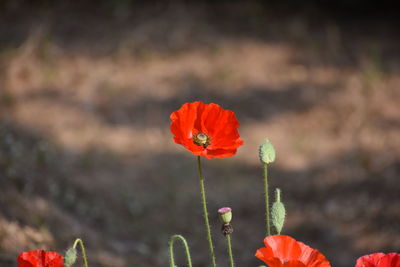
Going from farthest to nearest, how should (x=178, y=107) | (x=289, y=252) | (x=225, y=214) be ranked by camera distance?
(x=178, y=107) → (x=225, y=214) → (x=289, y=252)

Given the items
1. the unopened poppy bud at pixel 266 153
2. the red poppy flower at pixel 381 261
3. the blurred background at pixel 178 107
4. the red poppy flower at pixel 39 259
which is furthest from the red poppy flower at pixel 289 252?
the blurred background at pixel 178 107

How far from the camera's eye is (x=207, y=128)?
4.74ft

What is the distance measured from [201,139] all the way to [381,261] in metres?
0.48

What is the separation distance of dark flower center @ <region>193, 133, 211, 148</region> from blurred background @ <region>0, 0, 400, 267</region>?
1640 mm

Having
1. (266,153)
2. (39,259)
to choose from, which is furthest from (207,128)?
(39,259)

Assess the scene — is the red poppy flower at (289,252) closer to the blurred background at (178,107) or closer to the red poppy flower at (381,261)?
the red poppy flower at (381,261)

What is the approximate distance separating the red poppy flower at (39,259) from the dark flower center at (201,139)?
15.9 inches

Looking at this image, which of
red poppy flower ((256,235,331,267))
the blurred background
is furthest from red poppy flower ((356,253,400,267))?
the blurred background

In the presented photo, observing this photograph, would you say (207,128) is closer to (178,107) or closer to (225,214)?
(225,214)

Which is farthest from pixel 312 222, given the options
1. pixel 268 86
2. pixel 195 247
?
pixel 268 86

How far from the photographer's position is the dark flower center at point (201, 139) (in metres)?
1.42

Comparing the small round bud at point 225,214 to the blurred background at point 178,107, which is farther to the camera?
the blurred background at point 178,107

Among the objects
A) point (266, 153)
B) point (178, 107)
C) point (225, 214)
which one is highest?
point (178, 107)

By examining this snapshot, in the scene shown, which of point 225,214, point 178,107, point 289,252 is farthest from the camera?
point 178,107
